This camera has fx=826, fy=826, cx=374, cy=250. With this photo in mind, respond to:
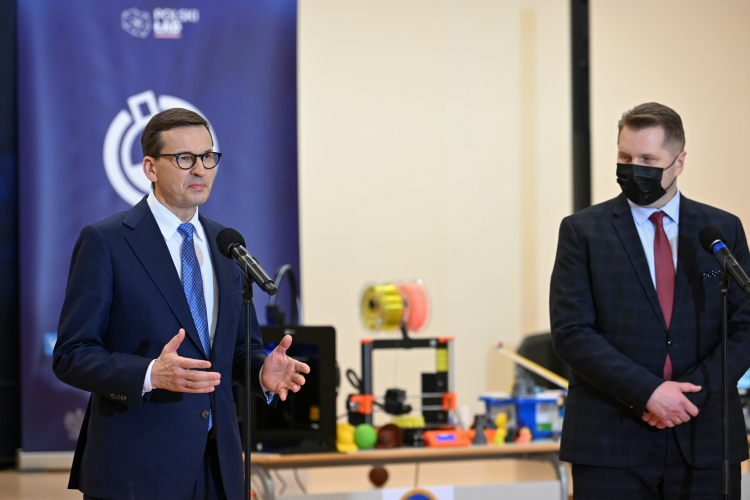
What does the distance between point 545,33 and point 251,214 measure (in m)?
2.92

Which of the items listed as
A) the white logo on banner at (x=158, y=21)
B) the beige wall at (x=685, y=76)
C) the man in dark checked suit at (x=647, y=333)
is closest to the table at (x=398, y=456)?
the man in dark checked suit at (x=647, y=333)

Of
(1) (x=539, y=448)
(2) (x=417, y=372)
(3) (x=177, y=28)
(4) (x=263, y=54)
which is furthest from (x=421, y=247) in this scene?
(1) (x=539, y=448)

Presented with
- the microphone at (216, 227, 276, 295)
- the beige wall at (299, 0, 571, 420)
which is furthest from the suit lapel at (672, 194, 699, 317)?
the beige wall at (299, 0, 571, 420)

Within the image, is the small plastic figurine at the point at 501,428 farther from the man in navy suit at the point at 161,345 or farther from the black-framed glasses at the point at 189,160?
the black-framed glasses at the point at 189,160

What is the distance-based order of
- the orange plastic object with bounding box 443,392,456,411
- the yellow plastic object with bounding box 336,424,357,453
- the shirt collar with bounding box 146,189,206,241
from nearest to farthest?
1. the shirt collar with bounding box 146,189,206,241
2. the yellow plastic object with bounding box 336,424,357,453
3. the orange plastic object with bounding box 443,392,456,411

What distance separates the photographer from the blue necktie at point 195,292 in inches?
79.8

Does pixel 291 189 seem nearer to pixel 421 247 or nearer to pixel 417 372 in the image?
pixel 421 247

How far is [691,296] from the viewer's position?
239 centimetres

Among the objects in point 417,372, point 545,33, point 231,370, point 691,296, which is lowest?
point 417,372

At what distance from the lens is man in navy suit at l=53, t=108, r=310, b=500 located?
1.87 meters

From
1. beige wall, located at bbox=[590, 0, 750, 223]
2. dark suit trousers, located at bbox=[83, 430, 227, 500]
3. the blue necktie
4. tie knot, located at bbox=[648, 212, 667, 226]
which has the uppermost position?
beige wall, located at bbox=[590, 0, 750, 223]

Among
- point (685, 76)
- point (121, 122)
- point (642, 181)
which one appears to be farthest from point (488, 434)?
point (685, 76)

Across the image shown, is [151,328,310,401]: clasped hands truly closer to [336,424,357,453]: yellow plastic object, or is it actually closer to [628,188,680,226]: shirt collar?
[628,188,680,226]: shirt collar

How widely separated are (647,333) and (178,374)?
1.34 meters
